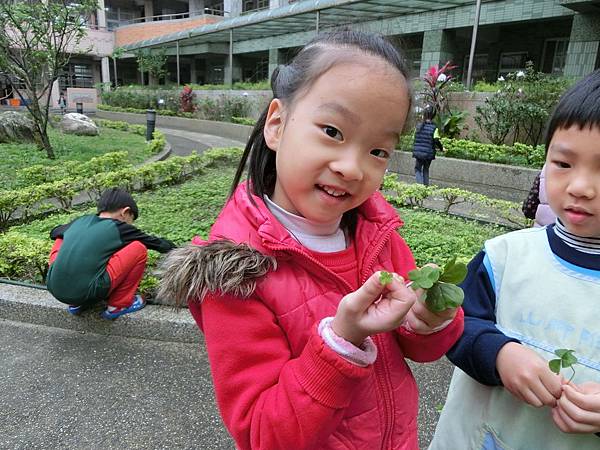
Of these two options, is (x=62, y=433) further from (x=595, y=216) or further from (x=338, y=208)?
(x=595, y=216)

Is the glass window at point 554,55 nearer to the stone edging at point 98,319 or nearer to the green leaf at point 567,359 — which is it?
the stone edging at point 98,319

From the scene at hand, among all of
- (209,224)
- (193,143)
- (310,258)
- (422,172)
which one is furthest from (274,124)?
(193,143)

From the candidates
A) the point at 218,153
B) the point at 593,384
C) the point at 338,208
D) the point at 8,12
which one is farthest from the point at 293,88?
the point at 8,12

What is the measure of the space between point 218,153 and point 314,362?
30.0ft

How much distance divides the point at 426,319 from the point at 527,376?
0.24 m

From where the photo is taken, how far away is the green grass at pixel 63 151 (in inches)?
337

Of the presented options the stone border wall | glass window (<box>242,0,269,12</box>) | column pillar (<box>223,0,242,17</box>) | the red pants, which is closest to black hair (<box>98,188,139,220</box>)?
the red pants

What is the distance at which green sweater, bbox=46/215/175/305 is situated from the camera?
2.93 m

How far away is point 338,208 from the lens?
988 millimetres

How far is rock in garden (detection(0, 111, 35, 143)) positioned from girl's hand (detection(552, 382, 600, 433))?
45.7 ft

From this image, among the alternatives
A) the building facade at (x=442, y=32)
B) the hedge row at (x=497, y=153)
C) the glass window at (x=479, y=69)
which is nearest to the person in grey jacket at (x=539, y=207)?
the building facade at (x=442, y=32)

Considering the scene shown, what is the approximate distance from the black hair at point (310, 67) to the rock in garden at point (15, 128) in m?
13.3

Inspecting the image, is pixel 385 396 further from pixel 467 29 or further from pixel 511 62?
pixel 511 62

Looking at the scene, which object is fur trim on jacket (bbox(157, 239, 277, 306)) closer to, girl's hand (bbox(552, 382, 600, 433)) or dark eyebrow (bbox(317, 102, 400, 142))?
dark eyebrow (bbox(317, 102, 400, 142))
